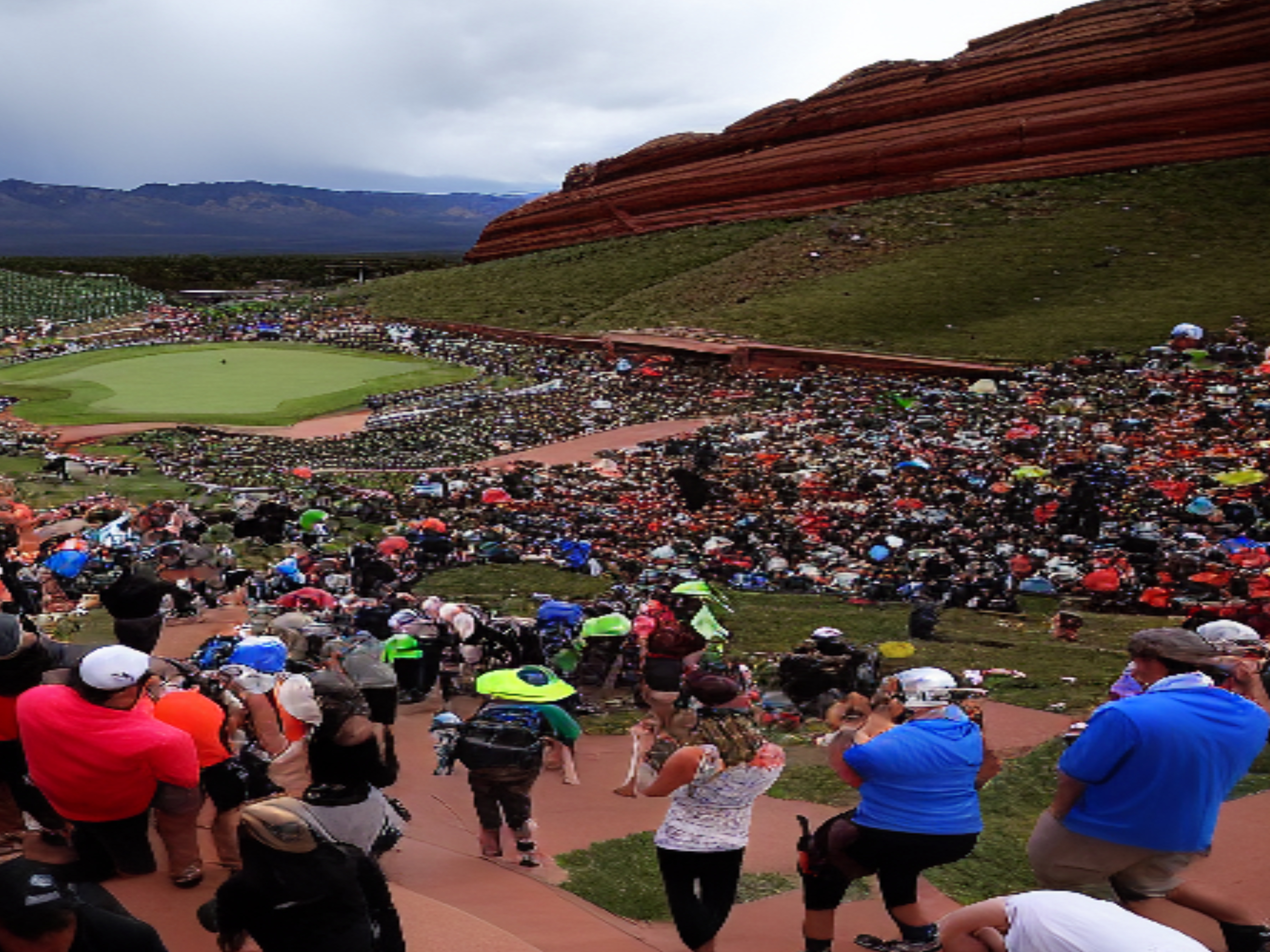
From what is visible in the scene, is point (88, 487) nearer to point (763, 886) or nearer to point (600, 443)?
point (600, 443)

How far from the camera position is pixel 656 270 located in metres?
35.3

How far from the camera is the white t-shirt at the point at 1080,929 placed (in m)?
2.73

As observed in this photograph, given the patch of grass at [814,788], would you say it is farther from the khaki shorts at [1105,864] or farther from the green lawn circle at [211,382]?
the green lawn circle at [211,382]

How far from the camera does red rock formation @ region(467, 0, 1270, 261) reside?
1287 inches

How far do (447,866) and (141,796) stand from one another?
4.35ft

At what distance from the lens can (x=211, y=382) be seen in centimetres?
2422

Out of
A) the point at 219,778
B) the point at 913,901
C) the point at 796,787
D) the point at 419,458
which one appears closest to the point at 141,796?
the point at 219,778

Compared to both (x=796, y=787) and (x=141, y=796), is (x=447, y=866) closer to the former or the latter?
(x=141, y=796)

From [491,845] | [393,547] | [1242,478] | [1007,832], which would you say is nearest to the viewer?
[491,845]

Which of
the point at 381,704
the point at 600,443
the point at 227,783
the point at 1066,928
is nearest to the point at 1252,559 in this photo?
the point at 381,704

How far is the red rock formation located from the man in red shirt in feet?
112

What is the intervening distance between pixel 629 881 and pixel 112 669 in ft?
7.49

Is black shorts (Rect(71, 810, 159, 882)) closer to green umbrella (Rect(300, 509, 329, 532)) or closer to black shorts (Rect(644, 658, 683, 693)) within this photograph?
black shorts (Rect(644, 658, 683, 693))

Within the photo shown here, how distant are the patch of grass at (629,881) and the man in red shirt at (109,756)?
158cm
